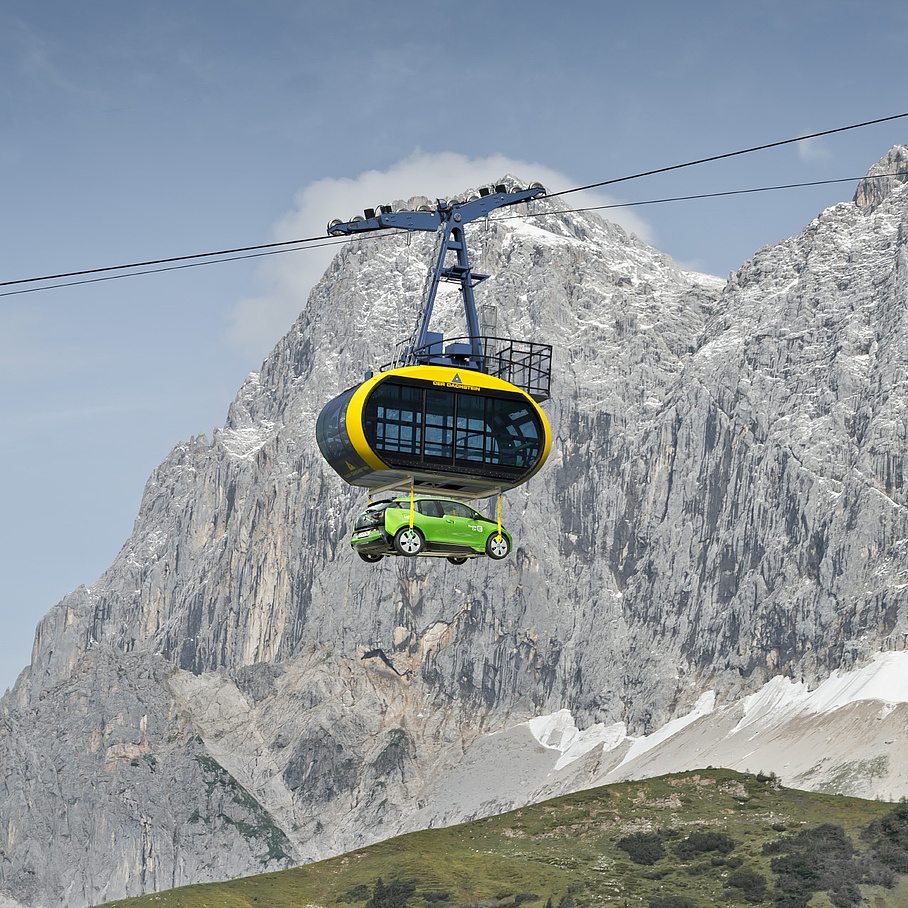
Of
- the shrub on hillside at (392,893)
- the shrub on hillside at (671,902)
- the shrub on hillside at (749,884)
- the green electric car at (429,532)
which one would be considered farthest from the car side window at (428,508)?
the shrub on hillside at (749,884)

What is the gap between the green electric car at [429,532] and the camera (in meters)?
46.2

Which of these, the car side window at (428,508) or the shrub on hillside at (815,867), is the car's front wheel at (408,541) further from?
the shrub on hillside at (815,867)

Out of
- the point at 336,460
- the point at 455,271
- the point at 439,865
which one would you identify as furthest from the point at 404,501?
the point at 439,865

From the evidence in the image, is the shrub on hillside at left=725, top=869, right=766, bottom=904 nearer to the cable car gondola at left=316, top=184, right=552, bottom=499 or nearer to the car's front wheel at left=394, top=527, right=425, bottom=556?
the cable car gondola at left=316, top=184, right=552, bottom=499

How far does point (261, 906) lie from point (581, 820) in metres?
33.4

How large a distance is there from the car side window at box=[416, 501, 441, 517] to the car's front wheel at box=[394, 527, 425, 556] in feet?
2.99

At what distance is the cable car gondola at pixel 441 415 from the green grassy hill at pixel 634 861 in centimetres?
6428

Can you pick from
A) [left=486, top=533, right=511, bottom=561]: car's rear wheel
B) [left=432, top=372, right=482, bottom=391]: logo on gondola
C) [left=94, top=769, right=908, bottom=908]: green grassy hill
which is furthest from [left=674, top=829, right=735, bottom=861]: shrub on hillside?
[left=432, top=372, right=482, bottom=391]: logo on gondola

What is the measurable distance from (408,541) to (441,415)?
4015 millimetres

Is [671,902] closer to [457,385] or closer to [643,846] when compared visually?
[643,846]

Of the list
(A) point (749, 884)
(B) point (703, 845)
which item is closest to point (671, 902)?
(A) point (749, 884)

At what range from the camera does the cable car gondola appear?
45.4 m

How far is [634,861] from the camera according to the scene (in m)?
117

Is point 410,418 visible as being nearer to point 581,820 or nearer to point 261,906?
point 261,906
